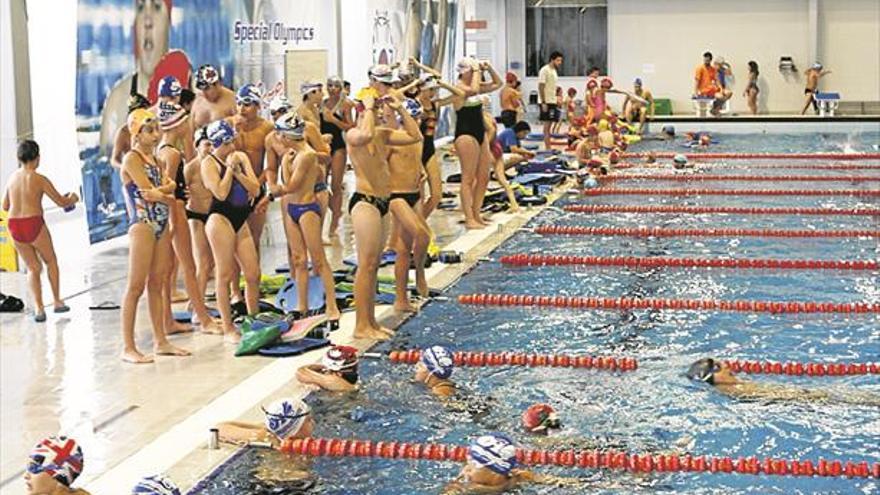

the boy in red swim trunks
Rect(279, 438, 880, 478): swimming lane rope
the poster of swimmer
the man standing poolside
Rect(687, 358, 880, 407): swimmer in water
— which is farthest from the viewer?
the man standing poolside

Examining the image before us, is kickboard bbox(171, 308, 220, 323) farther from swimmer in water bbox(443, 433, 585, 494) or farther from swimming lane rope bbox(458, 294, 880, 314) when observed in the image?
swimmer in water bbox(443, 433, 585, 494)

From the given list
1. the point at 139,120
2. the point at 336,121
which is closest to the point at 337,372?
the point at 139,120

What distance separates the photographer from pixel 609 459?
5516 mm

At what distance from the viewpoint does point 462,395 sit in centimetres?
658

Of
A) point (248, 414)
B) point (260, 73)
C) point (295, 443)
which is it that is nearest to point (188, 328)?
point (248, 414)

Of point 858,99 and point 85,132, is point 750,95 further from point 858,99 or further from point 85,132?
point 85,132

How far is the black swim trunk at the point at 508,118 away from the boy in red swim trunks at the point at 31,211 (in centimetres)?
872

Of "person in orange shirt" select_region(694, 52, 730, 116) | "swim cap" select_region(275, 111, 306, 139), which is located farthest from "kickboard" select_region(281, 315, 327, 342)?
"person in orange shirt" select_region(694, 52, 730, 116)

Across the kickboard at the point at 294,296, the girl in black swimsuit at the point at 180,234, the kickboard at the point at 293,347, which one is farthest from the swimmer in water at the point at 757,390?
the girl in black swimsuit at the point at 180,234

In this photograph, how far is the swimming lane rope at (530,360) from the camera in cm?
712

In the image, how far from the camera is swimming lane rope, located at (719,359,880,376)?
22.8 ft

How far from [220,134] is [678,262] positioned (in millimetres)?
4155

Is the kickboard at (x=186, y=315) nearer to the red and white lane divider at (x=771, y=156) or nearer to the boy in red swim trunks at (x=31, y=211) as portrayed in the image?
the boy in red swim trunks at (x=31, y=211)

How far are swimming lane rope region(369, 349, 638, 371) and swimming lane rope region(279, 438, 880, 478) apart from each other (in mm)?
1477
